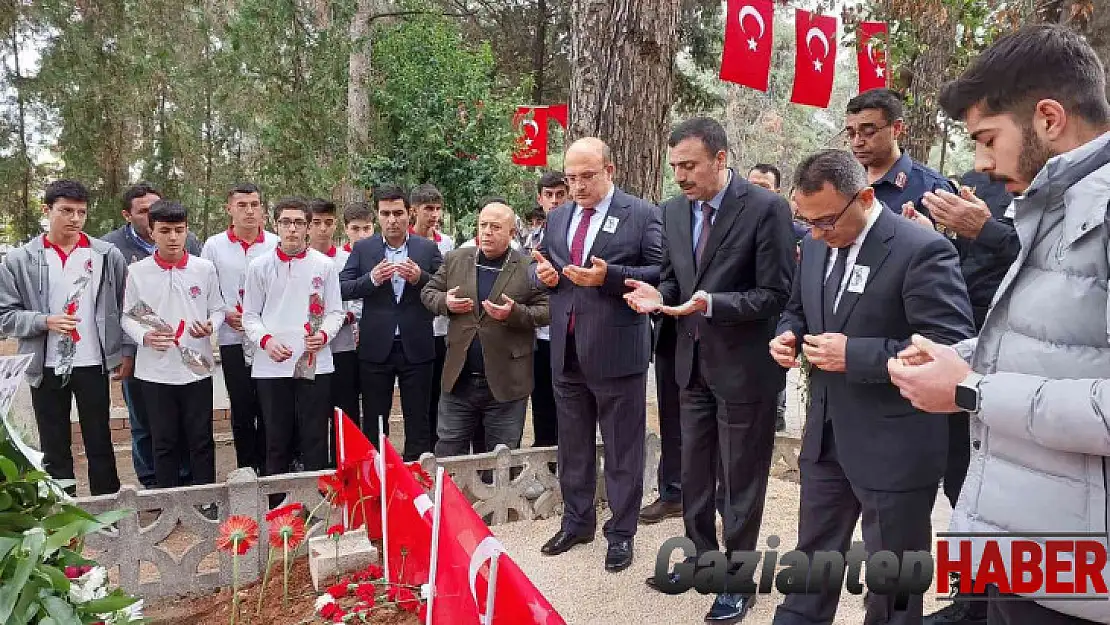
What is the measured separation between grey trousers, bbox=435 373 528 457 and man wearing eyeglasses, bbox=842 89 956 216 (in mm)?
2353

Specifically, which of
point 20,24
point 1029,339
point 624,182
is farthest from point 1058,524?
point 20,24

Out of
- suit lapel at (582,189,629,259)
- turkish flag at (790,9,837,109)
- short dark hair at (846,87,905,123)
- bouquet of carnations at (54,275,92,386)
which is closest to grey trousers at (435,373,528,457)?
suit lapel at (582,189,629,259)

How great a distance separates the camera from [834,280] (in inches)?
106

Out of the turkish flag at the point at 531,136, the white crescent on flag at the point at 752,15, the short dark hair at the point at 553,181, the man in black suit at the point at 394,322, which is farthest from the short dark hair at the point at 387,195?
the turkish flag at the point at 531,136

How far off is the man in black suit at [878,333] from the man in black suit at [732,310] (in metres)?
0.56

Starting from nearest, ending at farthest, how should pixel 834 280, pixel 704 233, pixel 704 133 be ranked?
pixel 834 280 < pixel 704 133 < pixel 704 233

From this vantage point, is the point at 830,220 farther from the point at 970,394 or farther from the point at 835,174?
the point at 970,394

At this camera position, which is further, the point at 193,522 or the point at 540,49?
the point at 540,49

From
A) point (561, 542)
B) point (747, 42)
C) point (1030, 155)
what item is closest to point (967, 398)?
point (1030, 155)

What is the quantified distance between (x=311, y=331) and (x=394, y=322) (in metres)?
0.55

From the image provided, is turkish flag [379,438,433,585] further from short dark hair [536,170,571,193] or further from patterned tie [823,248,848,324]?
short dark hair [536,170,571,193]

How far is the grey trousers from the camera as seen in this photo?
15.4 feet

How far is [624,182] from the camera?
5238 millimetres

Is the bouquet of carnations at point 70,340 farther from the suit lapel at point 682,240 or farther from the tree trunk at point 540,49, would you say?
the tree trunk at point 540,49
